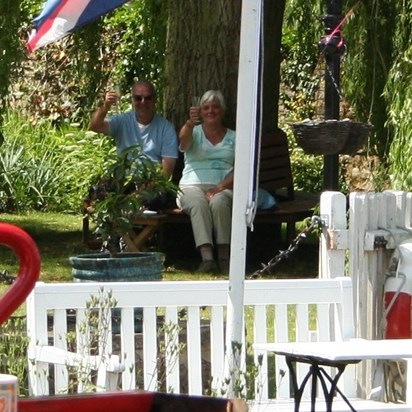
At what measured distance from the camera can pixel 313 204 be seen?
11.3 metres

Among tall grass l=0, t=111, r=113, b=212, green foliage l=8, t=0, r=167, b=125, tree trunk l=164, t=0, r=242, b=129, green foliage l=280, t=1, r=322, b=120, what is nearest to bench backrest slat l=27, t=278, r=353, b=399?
tree trunk l=164, t=0, r=242, b=129

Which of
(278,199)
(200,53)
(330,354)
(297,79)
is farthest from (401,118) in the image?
(297,79)

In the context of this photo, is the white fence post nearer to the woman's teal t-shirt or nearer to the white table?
the white table

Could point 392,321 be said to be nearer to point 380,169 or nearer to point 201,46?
point 380,169

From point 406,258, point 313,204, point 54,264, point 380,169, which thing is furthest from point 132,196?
point 313,204

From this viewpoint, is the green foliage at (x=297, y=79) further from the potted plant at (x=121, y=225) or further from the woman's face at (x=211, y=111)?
the potted plant at (x=121, y=225)

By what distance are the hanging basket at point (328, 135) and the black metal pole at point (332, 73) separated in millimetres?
152

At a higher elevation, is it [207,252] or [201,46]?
[201,46]

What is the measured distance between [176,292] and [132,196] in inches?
72.5

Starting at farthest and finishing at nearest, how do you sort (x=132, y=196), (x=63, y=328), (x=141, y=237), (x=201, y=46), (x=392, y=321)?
(x=201, y=46), (x=141, y=237), (x=132, y=196), (x=392, y=321), (x=63, y=328)

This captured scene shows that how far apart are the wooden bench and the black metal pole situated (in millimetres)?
2513

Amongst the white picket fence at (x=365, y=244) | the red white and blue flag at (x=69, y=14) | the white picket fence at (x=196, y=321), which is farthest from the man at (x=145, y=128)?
the red white and blue flag at (x=69, y=14)

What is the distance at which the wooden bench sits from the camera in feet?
33.3

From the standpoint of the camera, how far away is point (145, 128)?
417 inches
